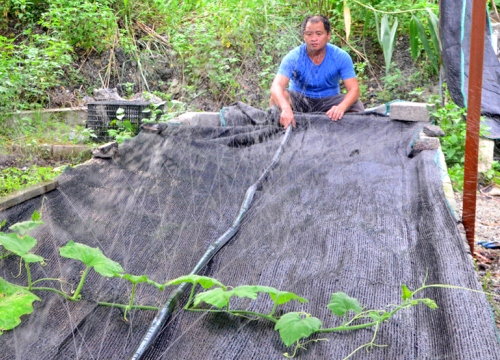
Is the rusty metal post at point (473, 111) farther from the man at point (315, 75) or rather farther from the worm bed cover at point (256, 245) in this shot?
the man at point (315, 75)

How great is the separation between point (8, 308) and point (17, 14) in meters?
6.75

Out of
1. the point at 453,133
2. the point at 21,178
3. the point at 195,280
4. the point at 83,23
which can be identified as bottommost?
the point at 453,133

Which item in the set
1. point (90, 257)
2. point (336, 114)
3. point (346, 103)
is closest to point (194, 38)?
point (346, 103)

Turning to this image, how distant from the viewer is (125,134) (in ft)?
14.9

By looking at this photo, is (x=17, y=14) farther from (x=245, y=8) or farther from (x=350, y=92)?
(x=350, y=92)

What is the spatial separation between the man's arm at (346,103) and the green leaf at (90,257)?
291 cm

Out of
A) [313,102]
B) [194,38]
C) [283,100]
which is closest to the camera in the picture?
[283,100]

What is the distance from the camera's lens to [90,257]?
1517 millimetres

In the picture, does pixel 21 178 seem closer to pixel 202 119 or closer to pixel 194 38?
pixel 202 119

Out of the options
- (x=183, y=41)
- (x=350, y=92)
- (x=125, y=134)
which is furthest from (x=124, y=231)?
(x=183, y=41)

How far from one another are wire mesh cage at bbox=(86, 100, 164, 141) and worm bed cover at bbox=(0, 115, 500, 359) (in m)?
1.53

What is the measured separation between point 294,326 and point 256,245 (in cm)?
64

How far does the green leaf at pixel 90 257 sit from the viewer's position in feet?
4.92

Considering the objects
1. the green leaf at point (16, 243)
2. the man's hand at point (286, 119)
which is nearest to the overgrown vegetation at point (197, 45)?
the man's hand at point (286, 119)
